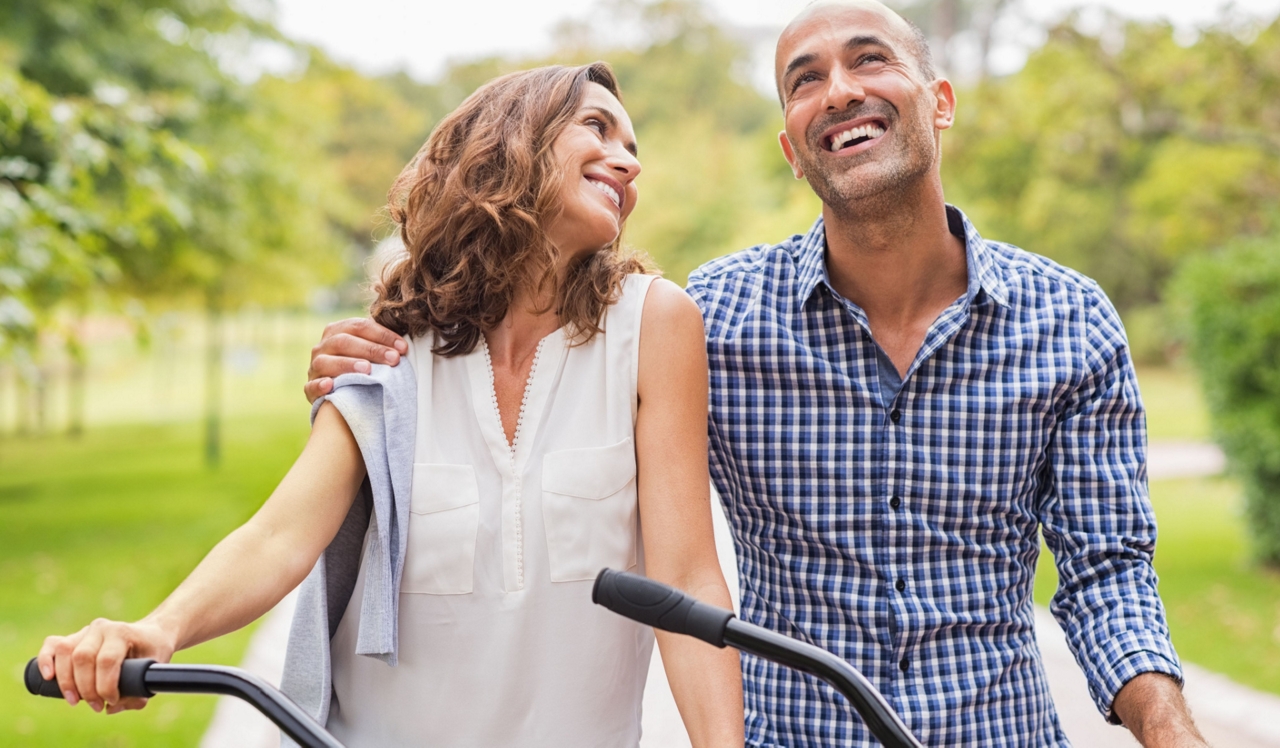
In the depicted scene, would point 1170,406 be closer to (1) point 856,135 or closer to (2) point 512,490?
(1) point 856,135

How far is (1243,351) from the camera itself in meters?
8.11

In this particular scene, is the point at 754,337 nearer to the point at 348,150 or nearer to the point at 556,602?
the point at 556,602

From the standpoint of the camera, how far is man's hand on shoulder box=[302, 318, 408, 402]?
7.02 ft

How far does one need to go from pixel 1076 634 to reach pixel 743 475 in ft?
2.47

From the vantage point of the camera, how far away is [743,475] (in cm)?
273

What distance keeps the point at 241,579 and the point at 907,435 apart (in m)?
1.39

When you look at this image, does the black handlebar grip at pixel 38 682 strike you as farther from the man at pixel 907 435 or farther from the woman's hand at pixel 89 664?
the man at pixel 907 435

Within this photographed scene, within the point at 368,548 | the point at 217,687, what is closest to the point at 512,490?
the point at 368,548

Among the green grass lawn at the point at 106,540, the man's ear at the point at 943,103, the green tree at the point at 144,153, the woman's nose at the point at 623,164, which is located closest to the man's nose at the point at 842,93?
the man's ear at the point at 943,103

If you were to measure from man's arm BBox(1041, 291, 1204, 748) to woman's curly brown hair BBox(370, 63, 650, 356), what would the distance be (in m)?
1.02

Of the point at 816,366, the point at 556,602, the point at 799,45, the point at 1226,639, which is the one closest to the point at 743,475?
the point at 816,366

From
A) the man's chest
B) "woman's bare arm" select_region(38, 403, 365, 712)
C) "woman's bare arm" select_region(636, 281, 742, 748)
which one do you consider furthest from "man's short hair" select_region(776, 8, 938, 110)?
"woman's bare arm" select_region(38, 403, 365, 712)

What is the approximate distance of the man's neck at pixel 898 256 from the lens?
2.67 metres

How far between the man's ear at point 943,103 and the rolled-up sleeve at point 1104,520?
534 millimetres
